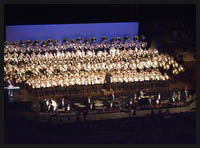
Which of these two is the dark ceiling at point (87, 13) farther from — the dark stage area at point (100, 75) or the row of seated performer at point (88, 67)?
the row of seated performer at point (88, 67)

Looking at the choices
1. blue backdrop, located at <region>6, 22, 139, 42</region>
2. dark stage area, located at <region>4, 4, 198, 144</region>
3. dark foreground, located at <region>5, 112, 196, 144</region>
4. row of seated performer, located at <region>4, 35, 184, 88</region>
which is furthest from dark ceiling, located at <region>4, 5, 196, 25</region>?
dark foreground, located at <region>5, 112, 196, 144</region>

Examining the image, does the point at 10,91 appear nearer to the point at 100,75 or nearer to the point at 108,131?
the point at 100,75

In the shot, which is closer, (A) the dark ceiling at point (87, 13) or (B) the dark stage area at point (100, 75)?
(B) the dark stage area at point (100, 75)

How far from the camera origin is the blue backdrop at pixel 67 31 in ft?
60.1

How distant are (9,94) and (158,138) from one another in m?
5.21

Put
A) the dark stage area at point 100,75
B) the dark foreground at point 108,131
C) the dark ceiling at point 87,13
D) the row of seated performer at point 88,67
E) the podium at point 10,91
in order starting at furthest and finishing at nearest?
the row of seated performer at point 88,67
the podium at point 10,91
the dark ceiling at point 87,13
the dark stage area at point 100,75
the dark foreground at point 108,131

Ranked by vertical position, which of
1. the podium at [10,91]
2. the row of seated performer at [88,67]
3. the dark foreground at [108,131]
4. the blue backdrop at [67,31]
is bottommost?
the dark foreground at [108,131]

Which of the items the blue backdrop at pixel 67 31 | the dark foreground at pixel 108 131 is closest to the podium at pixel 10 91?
the dark foreground at pixel 108 131

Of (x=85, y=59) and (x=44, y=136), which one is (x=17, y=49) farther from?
(x=44, y=136)

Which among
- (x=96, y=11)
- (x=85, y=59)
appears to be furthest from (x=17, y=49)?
(x=96, y=11)

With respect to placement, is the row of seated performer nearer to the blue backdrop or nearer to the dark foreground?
the blue backdrop

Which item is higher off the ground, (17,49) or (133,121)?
(17,49)

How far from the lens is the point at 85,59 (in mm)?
18344

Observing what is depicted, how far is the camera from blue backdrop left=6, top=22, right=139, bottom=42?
60.1ft
